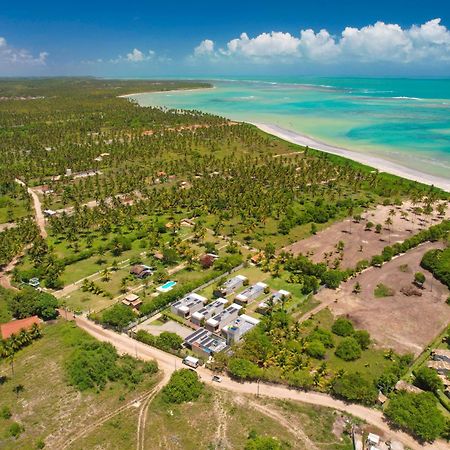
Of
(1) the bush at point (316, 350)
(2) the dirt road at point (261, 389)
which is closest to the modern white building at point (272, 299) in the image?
(1) the bush at point (316, 350)

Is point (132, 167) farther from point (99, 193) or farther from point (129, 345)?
point (129, 345)

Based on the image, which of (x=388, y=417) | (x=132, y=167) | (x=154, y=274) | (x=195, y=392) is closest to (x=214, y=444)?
(x=195, y=392)

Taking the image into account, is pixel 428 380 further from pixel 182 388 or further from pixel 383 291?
pixel 182 388

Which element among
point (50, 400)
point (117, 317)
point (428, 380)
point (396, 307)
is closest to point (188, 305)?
point (117, 317)

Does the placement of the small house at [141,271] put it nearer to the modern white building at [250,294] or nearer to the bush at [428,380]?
the modern white building at [250,294]

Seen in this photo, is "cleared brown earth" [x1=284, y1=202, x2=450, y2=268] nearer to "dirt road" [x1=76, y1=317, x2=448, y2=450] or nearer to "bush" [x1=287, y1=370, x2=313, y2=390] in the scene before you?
"bush" [x1=287, y1=370, x2=313, y2=390]

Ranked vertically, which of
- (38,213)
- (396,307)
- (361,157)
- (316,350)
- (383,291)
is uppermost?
(316,350)

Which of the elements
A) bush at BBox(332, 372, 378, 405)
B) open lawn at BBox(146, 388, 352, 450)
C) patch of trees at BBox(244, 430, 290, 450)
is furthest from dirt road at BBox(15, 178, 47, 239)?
bush at BBox(332, 372, 378, 405)
